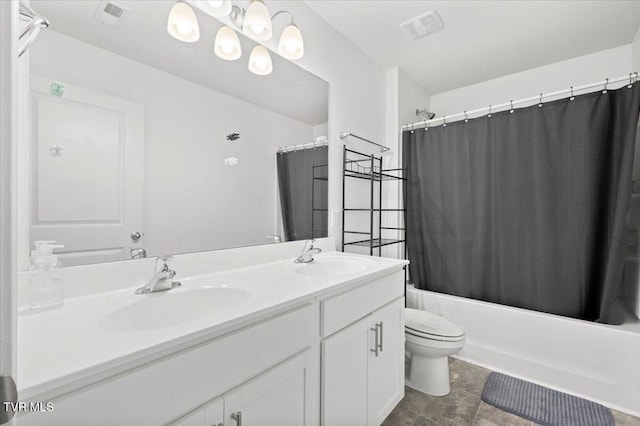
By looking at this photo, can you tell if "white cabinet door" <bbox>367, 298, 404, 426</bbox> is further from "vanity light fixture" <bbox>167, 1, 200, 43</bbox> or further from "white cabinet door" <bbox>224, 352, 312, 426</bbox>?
"vanity light fixture" <bbox>167, 1, 200, 43</bbox>

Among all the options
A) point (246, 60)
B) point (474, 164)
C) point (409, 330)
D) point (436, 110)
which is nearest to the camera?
point (246, 60)

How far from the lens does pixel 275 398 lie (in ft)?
2.88

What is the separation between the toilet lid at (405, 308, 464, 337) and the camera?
1697 millimetres

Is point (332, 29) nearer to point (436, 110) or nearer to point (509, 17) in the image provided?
point (509, 17)

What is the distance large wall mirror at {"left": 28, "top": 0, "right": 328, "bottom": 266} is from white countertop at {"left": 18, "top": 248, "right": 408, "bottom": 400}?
0.22 meters

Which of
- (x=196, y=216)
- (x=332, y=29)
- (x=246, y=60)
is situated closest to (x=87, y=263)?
(x=196, y=216)

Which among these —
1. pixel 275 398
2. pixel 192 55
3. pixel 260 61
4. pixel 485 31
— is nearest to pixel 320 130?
pixel 260 61

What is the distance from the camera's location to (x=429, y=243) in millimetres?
2498

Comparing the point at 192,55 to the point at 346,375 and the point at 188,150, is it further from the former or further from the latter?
the point at 346,375

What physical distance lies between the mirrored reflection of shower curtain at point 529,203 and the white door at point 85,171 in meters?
2.14

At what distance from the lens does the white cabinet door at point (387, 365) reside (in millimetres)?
1350

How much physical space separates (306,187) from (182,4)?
3.43 ft

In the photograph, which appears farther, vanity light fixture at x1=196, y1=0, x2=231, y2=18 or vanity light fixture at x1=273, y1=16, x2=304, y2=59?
vanity light fixture at x1=273, y1=16, x2=304, y2=59

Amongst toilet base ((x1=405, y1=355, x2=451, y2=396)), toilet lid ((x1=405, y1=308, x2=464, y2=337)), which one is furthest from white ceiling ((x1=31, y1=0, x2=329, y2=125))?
toilet base ((x1=405, y1=355, x2=451, y2=396))
